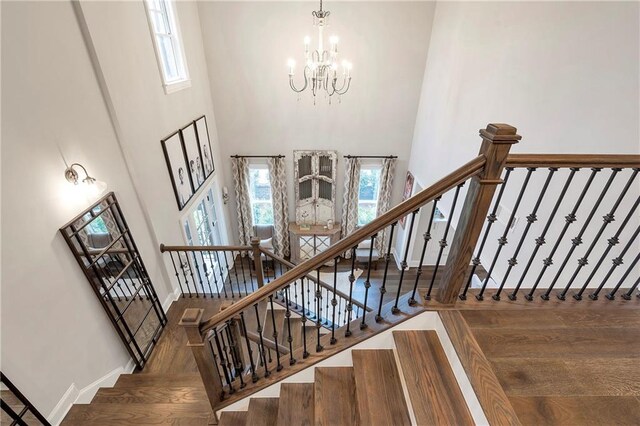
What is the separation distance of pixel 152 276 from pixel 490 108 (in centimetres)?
437

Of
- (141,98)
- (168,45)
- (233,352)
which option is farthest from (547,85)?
(168,45)

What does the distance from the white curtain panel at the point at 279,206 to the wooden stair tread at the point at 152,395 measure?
14.7 ft

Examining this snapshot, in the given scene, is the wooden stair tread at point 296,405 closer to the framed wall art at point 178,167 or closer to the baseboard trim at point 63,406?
the baseboard trim at point 63,406

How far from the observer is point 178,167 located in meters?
4.02

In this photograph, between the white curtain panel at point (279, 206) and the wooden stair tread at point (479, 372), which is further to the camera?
the white curtain panel at point (279, 206)

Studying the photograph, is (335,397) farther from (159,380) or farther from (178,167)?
(178,167)

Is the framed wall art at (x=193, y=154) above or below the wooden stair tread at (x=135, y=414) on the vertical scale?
above

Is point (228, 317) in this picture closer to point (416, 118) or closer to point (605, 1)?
point (605, 1)

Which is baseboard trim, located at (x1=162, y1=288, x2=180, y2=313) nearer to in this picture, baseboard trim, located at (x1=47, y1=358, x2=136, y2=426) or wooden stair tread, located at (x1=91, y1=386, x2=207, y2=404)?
baseboard trim, located at (x1=47, y1=358, x2=136, y2=426)

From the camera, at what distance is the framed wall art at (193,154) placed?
14.1ft

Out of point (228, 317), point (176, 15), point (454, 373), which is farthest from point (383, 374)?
point (176, 15)

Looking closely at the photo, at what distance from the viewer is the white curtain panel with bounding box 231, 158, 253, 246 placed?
618 cm

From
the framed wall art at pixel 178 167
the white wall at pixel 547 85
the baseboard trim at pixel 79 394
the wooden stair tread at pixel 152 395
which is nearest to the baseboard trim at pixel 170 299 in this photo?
the baseboard trim at pixel 79 394

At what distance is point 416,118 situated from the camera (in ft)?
19.3
